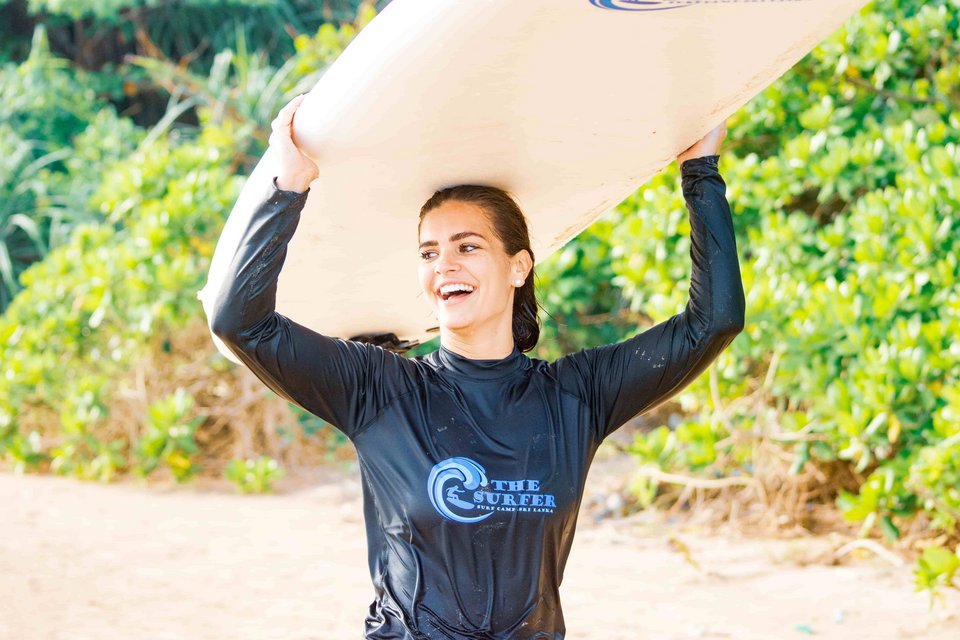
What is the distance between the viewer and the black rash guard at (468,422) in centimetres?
196

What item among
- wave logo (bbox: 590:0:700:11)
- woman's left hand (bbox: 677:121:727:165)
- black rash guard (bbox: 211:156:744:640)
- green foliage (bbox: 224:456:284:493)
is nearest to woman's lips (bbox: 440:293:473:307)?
black rash guard (bbox: 211:156:744:640)

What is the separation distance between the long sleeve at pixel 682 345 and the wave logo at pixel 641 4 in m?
0.58

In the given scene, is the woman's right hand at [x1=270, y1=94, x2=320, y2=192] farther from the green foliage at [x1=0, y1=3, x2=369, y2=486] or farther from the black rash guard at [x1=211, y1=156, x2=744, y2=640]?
the green foliage at [x1=0, y1=3, x2=369, y2=486]

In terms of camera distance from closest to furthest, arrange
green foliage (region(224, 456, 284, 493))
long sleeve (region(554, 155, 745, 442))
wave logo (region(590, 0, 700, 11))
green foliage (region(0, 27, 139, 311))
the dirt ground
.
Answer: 1. wave logo (region(590, 0, 700, 11))
2. long sleeve (region(554, 155, 745, 442))
3. the dirt ground
4. green foliage (region(224, 456, 284, 493))
5. green foliage (region(0, 27, 139, 311))

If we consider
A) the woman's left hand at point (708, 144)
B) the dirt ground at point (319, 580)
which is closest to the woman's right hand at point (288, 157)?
the woman's left hand at point (708, 144)

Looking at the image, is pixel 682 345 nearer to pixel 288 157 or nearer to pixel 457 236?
pixel 457 236

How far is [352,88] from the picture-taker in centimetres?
182

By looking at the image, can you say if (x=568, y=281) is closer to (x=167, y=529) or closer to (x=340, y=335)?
(x=167, y=529)

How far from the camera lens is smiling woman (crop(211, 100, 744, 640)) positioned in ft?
6.45

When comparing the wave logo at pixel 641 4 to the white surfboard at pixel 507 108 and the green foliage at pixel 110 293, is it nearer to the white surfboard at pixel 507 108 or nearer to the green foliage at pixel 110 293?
the white surfboard at pixel 507 108

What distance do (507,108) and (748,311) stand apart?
9.91 feet

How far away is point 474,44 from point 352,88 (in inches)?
9.2

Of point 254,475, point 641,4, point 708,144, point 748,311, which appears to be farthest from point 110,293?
point 641,4

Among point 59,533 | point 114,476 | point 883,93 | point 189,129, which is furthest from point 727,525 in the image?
point 189,129
